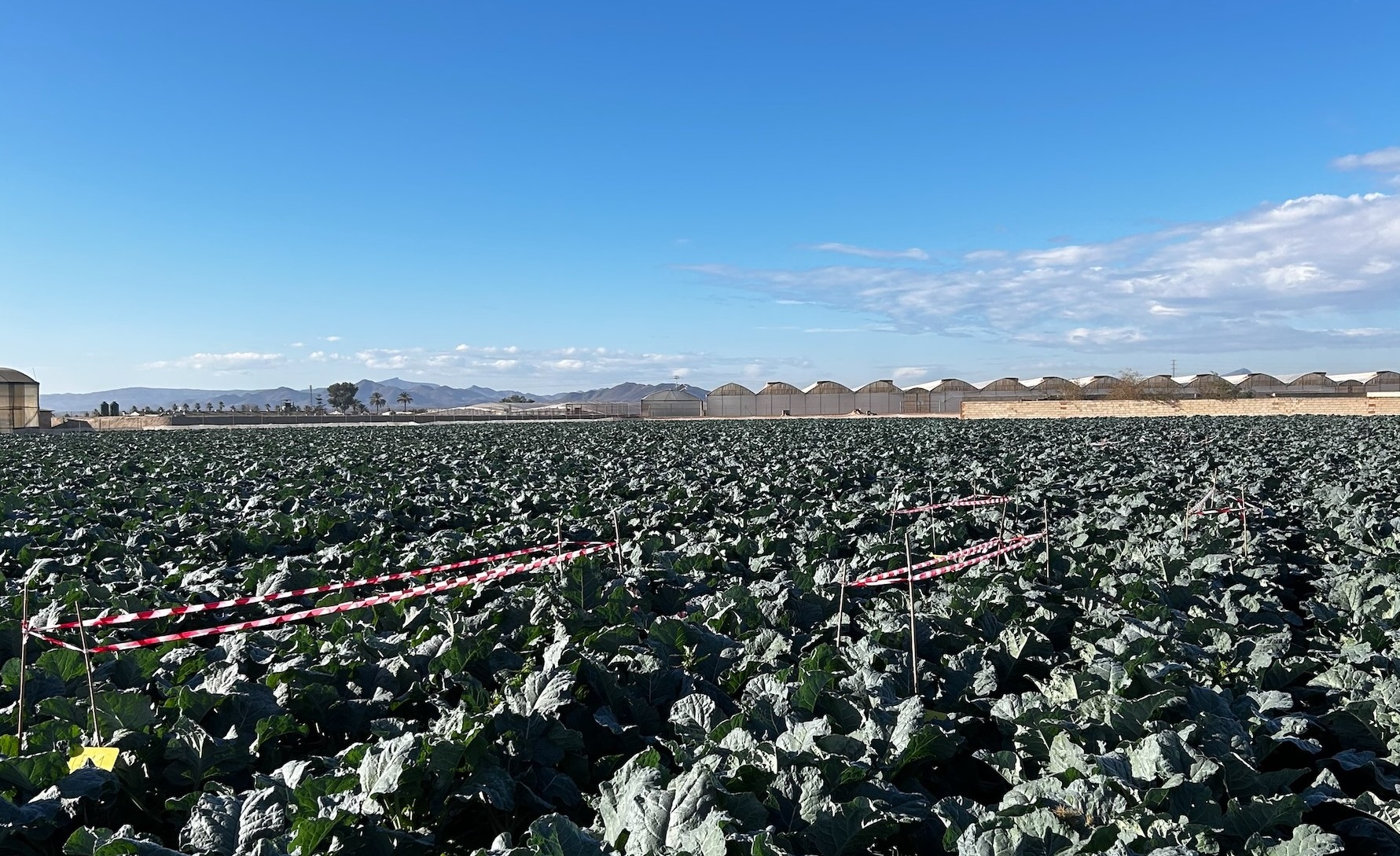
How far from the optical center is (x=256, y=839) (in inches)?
125

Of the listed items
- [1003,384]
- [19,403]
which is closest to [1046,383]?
[1003,384]

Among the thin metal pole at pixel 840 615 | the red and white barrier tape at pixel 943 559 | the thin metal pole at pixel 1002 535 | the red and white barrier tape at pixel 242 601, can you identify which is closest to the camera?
the thin metal pole at pixel 840 615

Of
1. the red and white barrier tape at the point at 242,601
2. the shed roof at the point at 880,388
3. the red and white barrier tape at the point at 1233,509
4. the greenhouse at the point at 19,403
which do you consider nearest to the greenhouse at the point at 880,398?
the shed roof at the point at 880,388

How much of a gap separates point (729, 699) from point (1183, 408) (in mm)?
56679

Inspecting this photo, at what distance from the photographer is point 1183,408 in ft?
178

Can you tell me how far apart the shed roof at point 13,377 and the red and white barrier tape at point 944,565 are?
218 feet

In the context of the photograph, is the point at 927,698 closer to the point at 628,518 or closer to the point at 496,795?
the point at 496,795

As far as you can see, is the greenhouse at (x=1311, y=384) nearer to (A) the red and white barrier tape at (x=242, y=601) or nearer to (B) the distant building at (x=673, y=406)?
(B) the distant building at (x=673, y=406)

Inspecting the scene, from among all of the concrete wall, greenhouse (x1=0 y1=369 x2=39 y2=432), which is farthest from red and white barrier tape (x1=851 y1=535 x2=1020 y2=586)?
greenhouse (x1=0 y1=369 x2=39 y2=432)

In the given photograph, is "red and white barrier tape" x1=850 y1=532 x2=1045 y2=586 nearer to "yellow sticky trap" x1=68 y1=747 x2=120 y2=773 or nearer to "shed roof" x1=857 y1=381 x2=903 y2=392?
"yellow sticky trap" x1=68 y1=747 x2=120 y2=773

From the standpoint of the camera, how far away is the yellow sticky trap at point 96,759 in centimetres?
366

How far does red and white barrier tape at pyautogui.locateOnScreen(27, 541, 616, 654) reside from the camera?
5.81m

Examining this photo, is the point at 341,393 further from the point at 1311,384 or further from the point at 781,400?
the point at 1311,384

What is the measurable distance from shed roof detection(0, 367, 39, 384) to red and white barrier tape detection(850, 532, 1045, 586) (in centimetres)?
6631
